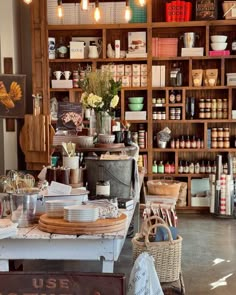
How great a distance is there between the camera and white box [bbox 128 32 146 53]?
6340mm

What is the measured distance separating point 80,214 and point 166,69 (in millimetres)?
4610

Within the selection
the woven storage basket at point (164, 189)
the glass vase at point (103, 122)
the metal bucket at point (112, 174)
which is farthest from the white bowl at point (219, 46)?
the metal bucket at point (112, 174)

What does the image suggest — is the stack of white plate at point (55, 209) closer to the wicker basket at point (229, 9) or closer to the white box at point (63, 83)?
the white box at point (63, 83)

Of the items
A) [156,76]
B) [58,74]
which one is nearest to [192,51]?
[156,76]

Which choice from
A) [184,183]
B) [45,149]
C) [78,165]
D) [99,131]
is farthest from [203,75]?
[78,165]

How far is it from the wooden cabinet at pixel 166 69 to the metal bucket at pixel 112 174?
10.4 ft

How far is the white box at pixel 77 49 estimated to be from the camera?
6.39m

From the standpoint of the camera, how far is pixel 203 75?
21.2 ft

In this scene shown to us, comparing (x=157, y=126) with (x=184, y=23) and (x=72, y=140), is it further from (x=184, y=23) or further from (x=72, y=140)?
(x=72, y=140)

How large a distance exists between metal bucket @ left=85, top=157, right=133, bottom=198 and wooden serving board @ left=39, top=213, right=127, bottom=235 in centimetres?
86

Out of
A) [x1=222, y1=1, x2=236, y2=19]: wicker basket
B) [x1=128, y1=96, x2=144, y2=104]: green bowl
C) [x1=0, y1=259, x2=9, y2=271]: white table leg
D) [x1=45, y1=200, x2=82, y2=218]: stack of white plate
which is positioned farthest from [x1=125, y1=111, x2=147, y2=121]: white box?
[x1=0, y1=259, x2=9, y2=271]: white table leg

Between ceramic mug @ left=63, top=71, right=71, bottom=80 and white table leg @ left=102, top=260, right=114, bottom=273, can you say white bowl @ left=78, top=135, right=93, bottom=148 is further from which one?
ceramic mug @ left=63, top=71, right=71, bottom=80

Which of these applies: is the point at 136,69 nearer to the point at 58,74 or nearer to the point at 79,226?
the point at 58,74

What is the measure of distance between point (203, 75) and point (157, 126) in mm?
969
